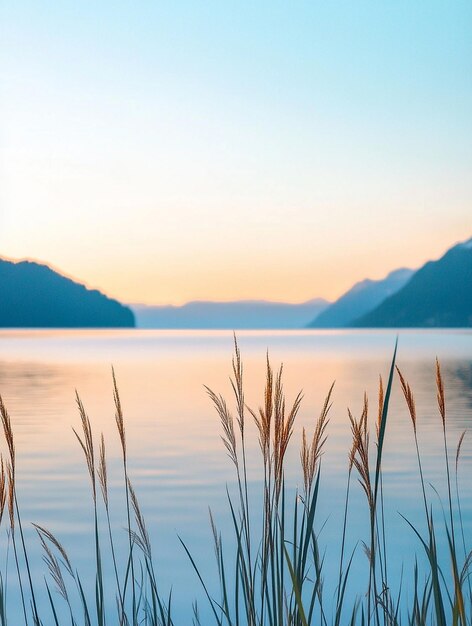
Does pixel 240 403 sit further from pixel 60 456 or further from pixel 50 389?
pixel 50 389

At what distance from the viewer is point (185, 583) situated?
7211 mm

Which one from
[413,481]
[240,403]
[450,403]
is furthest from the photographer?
[450,403]

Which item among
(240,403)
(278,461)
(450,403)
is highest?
(240,403)

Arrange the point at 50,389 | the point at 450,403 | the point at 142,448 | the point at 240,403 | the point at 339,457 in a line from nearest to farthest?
the point at 240,403 < the point at 339,457 < the point at 142,448 < the point at 450,403 < the point at 50,389

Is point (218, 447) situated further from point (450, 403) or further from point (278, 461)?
point (278, 461)

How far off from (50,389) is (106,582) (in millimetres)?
22864

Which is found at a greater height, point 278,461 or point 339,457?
point 278,461

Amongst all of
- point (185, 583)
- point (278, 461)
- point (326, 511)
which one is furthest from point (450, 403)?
point (278, 461)

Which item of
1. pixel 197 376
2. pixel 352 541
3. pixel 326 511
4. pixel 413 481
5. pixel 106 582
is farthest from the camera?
pixel 197 376

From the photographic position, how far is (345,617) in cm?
611

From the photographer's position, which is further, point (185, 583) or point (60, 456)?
point (60, 456)

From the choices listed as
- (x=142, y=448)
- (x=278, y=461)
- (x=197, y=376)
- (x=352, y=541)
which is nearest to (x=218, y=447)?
(x=142, y=448)

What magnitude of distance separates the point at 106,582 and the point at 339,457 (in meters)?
7.74

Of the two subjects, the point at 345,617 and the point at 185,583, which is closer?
the point at 345,617
